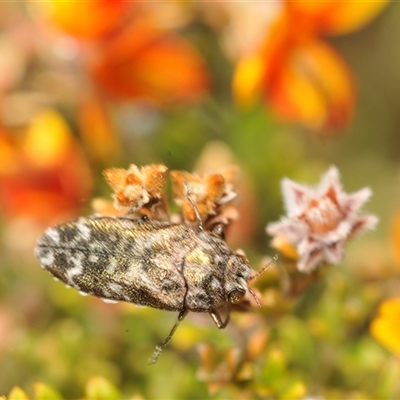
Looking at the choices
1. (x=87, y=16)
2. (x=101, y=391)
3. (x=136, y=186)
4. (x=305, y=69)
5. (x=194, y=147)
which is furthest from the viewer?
(x=194, y=147)

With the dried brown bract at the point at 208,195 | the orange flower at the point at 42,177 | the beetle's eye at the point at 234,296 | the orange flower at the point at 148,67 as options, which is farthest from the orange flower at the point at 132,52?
the beetle's eye at the point at 234,296

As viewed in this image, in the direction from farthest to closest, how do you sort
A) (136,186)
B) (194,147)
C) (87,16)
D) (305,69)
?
(194,147), (305,69), (87,16), (136,186)

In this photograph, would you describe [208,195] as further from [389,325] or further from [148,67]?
[148,67]

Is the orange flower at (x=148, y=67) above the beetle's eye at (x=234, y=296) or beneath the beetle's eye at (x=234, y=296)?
above

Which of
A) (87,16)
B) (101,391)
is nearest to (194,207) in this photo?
(101,391)

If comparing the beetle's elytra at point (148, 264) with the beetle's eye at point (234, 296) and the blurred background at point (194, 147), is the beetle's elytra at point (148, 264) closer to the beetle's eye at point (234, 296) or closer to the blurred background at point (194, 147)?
the beetle's eye at point (234, 296)

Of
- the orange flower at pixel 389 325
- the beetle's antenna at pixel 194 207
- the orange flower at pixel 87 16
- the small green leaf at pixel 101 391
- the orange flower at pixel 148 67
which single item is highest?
the orange flower at pixel 148 67

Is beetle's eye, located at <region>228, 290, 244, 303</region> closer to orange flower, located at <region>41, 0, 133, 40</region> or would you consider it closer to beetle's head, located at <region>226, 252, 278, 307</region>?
beetle's head, located at <region>226, 252, 278, 307</region>
